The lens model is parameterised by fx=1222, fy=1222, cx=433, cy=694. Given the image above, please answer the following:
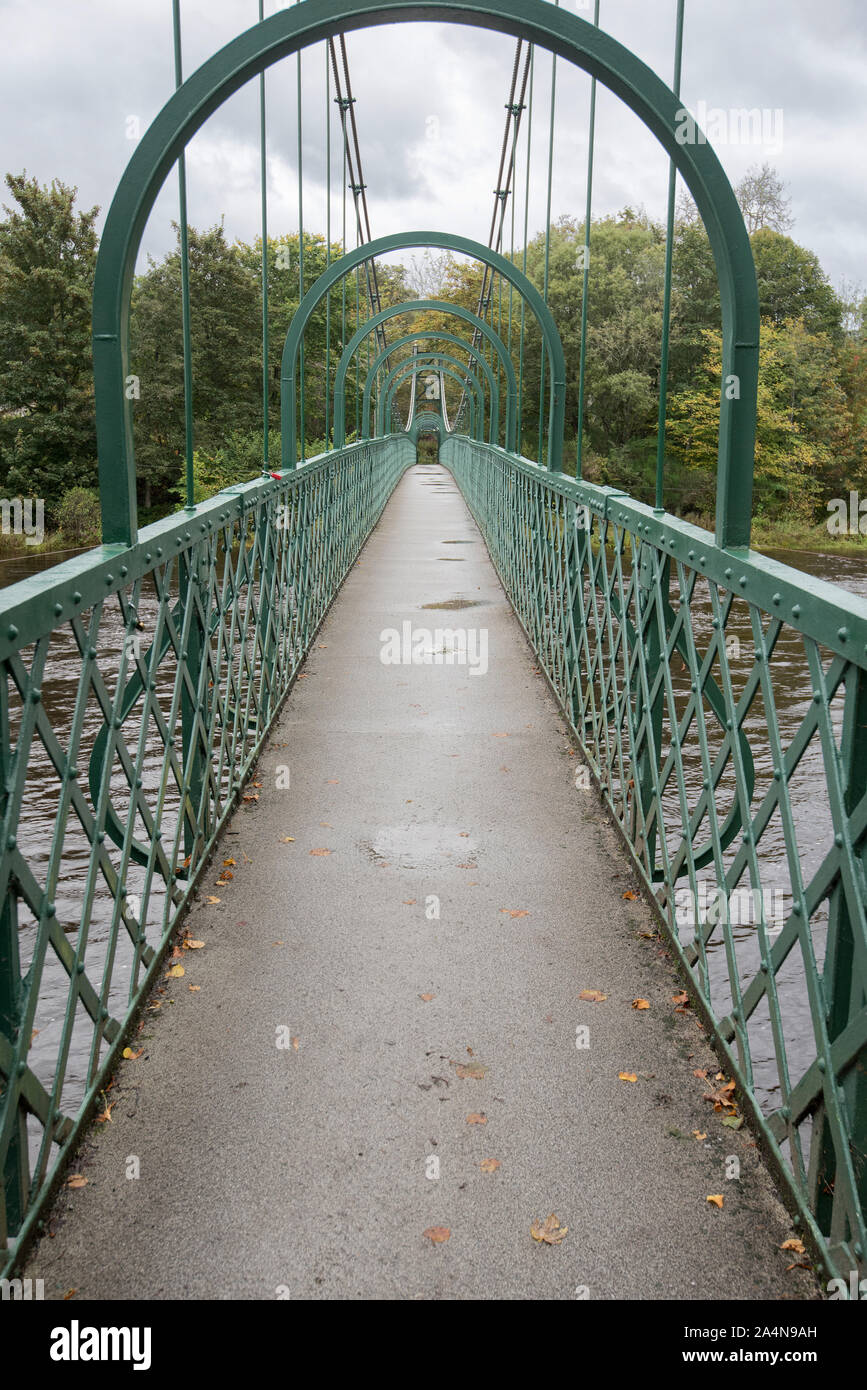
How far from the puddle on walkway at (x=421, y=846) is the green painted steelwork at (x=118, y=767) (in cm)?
57

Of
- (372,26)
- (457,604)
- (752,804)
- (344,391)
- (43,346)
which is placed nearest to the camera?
(752,804)

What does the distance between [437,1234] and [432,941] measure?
1285 mm

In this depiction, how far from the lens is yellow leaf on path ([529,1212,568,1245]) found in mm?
2178

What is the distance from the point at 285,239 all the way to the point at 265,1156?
52493mm

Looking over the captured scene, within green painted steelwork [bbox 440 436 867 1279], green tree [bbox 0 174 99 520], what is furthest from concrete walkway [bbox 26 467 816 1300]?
green tree [bbox 0 174 99 520]

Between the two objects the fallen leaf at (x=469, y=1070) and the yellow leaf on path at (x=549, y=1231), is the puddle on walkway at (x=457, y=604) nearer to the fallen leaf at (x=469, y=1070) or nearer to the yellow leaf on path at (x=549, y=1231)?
the fallen leaf at (x=469, y=1070)

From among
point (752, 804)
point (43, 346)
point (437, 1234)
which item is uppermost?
point (43, 346)

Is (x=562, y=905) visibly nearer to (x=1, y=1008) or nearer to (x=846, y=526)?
(x=1, y=1008)

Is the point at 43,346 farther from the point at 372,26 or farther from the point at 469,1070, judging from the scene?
the point at 469,1070

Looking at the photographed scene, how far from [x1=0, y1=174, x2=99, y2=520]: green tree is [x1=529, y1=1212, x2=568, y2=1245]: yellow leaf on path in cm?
3633

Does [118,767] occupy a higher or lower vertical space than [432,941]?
lower

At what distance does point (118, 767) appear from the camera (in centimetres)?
689

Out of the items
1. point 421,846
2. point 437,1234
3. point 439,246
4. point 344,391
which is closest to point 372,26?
point 421,846

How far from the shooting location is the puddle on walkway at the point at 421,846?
409cm
